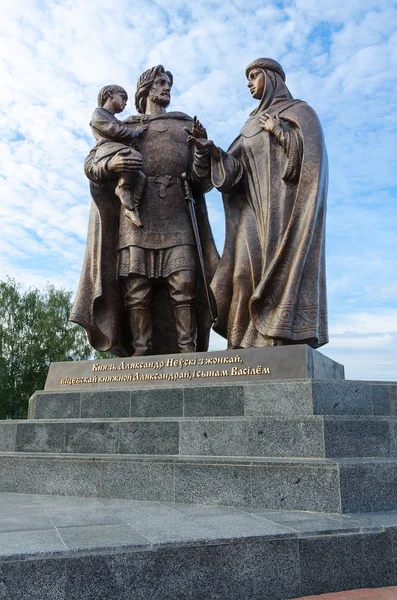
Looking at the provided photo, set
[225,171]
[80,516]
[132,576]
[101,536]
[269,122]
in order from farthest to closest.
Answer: [225,171]
[269,122]
[80,516]
[101,536]
[132,576]

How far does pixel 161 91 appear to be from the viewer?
788 cm

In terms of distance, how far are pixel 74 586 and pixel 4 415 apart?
25.2 meters

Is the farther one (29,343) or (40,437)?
(29,343)

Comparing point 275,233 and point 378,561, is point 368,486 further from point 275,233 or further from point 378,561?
point 275,233

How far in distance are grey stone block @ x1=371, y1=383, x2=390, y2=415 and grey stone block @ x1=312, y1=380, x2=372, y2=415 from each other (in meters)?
0.06

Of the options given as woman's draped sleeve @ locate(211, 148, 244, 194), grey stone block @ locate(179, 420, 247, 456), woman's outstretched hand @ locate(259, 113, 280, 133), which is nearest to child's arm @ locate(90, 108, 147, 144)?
woman's draped sleeve @ locate(211, 148, 244, 194)

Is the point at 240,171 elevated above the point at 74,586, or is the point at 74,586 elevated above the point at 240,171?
the point at 240,171

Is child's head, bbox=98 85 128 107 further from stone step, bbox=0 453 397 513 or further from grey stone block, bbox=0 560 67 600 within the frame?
grey stone block, bbox=0 560 67 600

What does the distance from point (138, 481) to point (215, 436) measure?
825 millimetres

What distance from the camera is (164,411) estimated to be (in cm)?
580

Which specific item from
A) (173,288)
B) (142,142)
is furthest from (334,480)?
(142,142)

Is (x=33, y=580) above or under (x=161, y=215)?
under

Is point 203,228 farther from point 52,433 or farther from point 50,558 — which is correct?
point 50,558

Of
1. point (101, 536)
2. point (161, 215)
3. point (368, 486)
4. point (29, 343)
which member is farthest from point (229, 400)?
point (29, 343)
